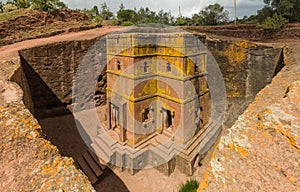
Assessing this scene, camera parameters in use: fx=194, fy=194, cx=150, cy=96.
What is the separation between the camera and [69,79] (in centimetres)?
1063

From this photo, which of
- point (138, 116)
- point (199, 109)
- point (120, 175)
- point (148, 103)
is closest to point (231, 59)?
point (199, 109)

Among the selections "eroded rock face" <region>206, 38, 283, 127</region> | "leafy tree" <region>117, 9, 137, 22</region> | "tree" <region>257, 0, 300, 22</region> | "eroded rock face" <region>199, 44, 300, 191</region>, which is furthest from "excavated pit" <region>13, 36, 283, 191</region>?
"leafy tree" <region>117, 9, 137, 22</region>

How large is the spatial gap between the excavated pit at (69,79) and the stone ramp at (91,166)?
0.79ft

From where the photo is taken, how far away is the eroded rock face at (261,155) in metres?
1.34

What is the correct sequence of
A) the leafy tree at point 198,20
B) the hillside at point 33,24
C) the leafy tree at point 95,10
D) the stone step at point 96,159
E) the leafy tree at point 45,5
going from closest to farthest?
the stone step at point 96,159, the hillside at point 33,24, the leafy tree at point 45,5, the leafy tree at point 198,20, the leafy tree at point 95,10

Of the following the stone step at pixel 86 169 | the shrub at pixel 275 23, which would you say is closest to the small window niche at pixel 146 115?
the stone step at pixel 86 169

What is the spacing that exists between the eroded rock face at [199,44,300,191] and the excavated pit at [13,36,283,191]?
7740 mm

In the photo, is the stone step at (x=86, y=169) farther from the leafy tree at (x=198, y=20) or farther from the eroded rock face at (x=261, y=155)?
the leafy tree at (x=198, y=20)

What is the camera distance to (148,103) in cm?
950

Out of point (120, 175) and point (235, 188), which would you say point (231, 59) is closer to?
point (120, 175)

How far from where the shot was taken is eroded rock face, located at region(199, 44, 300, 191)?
1339 mm

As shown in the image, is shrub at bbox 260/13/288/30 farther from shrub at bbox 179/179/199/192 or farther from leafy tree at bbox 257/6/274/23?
shrub at bbox 179/179/199/192

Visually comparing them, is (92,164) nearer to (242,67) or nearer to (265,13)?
(242,67)

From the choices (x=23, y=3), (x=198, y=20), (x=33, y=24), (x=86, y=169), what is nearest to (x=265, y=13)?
(x=198, y=20)
